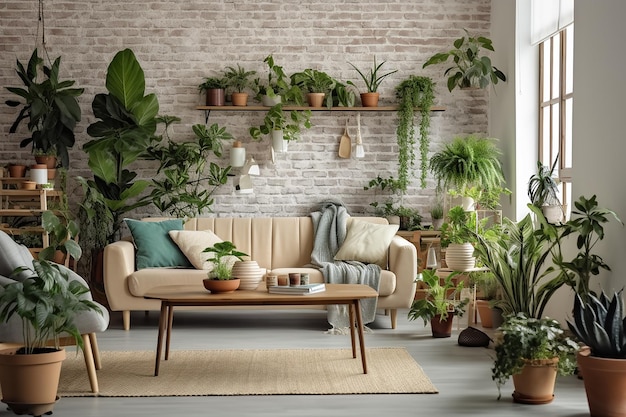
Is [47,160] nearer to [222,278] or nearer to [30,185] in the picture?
[30,185]

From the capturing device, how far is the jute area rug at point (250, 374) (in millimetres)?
4758

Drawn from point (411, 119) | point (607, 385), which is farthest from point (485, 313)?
point (607, 385)

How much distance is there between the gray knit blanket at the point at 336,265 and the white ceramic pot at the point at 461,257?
0.63 metres

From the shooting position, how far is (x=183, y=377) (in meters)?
5.09

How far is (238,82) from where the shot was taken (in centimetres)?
827

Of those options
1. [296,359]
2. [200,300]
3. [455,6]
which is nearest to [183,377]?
[200,300]

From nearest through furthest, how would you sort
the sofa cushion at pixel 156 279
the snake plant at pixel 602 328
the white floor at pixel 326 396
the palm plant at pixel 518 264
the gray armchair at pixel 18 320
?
1. the snake plant at pixel 602 328
2. the white floor at pixel 326 396
3. the gray armchair at pixel 18 320
4. the palm plant at pixel 518 264
5. the sofa cushion at pixel 156 279

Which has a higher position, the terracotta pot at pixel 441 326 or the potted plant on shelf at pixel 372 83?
the potted plant on shelf at pixel 372 83

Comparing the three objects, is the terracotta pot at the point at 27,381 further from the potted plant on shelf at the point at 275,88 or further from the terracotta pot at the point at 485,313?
the potted plant on shelf at the point at 275,88

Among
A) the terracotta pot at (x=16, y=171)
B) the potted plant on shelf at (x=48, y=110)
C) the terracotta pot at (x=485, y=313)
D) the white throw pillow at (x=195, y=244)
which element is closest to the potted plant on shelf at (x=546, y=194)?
the terracotta pot at (x=485, y=313)

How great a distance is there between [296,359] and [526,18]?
378 centimetres

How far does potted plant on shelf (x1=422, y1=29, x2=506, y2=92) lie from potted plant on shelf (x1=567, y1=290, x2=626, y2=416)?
3.74 m

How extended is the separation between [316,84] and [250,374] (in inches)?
149

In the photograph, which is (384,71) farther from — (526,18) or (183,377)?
(183,377)
